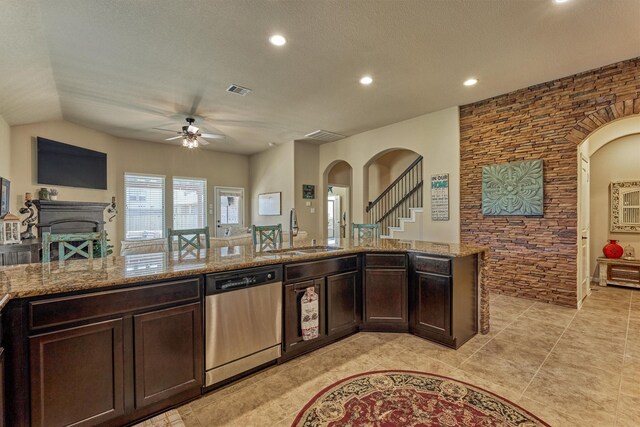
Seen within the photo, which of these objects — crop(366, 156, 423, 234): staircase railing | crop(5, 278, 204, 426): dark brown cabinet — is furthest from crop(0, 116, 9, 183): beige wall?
crop(366, 156, 423, 234): staircase railing

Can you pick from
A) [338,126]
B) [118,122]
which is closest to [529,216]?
[338,126]

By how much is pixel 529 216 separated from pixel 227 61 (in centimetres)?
453

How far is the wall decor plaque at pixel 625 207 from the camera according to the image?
494 centimetres

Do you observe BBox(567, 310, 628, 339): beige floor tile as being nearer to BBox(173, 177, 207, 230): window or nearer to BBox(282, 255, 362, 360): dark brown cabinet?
BBox(282, 255, 362, 360): dark brown cabinet

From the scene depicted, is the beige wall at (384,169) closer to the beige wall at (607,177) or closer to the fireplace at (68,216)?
the beige wall at (607,177)

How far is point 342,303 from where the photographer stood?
116 inches

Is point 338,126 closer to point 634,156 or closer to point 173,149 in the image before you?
point 173,149

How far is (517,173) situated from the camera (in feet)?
13.9

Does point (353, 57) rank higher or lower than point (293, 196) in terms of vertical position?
higher

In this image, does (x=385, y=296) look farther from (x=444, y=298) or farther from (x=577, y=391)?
(x=577, y=391)

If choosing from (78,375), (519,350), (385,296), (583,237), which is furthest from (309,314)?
(583,237)

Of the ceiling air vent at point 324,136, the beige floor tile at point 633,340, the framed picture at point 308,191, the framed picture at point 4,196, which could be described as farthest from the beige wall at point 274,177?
the beige floor tile at point 633,340

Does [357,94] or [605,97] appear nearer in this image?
[605,97]

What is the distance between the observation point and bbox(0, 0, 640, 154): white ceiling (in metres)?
2.52
